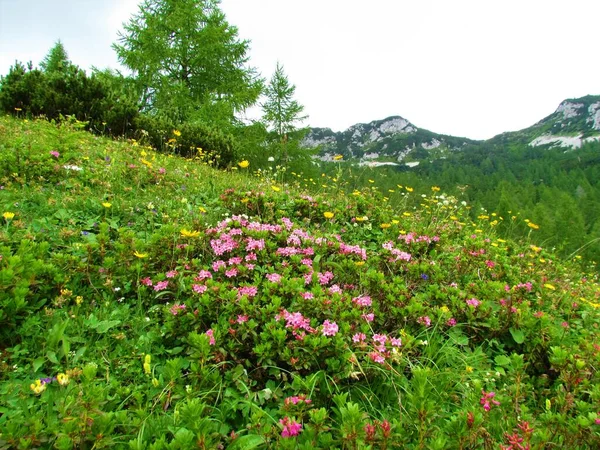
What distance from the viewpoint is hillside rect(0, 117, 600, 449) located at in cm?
138

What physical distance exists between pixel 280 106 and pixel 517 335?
1814cm

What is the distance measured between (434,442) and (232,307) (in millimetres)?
1228

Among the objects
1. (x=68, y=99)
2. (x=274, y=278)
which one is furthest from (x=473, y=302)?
(x=68, y=99)

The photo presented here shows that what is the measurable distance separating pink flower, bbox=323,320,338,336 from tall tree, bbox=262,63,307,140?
17499 mm

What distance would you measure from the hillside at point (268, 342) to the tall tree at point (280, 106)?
631 inches

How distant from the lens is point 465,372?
1.89 m

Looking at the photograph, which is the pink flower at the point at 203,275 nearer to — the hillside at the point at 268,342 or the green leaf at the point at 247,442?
the hillside at the point at 268,342

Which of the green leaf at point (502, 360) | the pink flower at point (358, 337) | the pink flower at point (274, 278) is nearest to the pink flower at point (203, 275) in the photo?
the pink flower at point (274, 278)

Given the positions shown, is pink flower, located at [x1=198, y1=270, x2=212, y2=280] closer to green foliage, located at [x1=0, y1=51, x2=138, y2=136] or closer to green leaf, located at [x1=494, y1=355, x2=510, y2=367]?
green leaf, located at [x1=494, y1=355, x2=510, y2=367]

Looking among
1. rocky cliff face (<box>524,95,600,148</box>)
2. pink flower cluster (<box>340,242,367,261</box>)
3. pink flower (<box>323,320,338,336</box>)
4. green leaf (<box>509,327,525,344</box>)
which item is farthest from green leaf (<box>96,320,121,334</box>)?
rocky cliff face (<box>524,95,600,148</box>)

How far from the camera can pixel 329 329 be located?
184 cm

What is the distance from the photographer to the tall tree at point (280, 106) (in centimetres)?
1844

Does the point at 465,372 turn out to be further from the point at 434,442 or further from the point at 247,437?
the point at 247,437

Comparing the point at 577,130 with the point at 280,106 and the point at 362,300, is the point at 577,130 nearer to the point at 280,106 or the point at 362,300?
the point at 280,106
